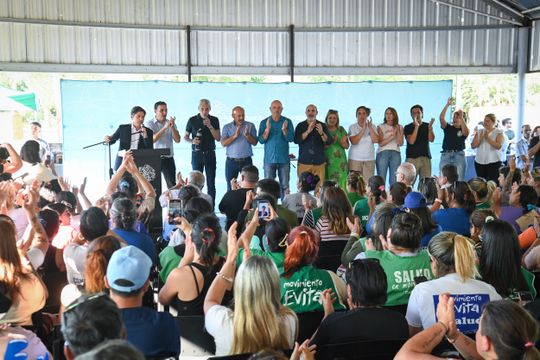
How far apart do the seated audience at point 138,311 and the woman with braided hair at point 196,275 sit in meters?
0.68

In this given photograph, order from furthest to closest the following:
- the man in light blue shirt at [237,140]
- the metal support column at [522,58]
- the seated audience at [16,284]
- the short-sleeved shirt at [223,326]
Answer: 1. the metal support column at [522,58]
2. the man in light blue shirt at [237,140]
3. the seated audience at [16,284]
4. the short-sleeved shirt at [223,326]

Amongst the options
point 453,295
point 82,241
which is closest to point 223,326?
point 453,295

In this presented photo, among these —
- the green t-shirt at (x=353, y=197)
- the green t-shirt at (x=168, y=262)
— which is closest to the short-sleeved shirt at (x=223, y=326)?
the green t-shirt at (x=168, y=262)

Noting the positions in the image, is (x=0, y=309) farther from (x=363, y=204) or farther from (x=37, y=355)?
(x=363, y=204)

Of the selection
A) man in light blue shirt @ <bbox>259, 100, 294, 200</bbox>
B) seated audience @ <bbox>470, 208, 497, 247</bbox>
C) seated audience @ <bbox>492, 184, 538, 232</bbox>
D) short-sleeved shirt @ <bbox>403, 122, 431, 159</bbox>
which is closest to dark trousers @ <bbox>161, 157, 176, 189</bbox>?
man in light blue shirt @ <bbox>259, 100, 294, 200</bbox>

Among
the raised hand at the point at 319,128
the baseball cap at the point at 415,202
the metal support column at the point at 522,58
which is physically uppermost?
the metal support column at the point at 522,58

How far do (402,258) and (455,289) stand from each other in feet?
1.85

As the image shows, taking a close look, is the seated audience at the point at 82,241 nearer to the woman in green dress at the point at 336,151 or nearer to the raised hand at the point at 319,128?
the raised hand at the point at 319,128

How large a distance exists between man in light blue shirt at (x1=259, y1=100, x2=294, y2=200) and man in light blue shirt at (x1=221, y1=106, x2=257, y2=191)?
0.64 ft

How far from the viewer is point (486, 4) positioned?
12484 mm

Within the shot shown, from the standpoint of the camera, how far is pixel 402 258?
3.77 metres

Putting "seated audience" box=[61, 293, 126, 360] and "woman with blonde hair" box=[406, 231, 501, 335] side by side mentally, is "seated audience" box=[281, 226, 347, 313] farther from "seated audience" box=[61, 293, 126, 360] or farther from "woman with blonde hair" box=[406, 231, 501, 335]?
"seated audience" box=[61, 293, 126, 360]

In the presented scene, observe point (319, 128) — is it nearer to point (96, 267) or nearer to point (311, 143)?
point (311, 143)

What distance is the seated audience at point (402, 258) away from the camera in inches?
145
